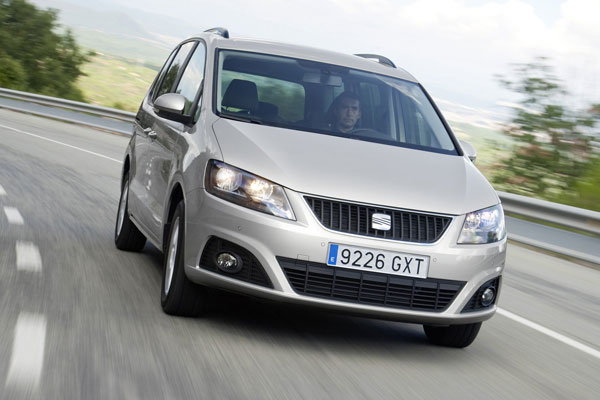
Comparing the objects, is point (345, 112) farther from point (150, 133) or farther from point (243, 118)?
point (150, 133)

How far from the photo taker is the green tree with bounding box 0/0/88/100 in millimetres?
46281

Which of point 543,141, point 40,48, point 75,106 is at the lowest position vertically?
point 40,48

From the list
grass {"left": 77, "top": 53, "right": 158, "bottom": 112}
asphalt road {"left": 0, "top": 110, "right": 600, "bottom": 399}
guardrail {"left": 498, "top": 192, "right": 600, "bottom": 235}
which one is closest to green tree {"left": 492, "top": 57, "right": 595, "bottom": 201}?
guardrail {"left": 498, "top": 192, "right": 600, "bottom": 235}

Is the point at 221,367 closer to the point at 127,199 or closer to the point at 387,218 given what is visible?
the point at 387,218

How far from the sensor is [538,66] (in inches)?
666

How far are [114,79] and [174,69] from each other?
57.6 m

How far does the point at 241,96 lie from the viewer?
19.3ft

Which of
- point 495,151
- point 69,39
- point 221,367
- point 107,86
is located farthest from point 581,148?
point 107,86

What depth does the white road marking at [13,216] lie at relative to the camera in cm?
835

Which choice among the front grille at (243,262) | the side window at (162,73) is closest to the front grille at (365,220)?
the front grille at (243,262)

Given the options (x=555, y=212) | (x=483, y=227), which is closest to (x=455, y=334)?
(x=483, y=227)

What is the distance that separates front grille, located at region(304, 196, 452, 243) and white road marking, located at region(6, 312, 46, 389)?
58.3 inches

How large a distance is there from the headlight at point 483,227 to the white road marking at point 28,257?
2.95 metres

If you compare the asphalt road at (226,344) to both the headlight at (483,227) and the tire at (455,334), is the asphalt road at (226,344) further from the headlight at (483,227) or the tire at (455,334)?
the headlight at (483,227)
